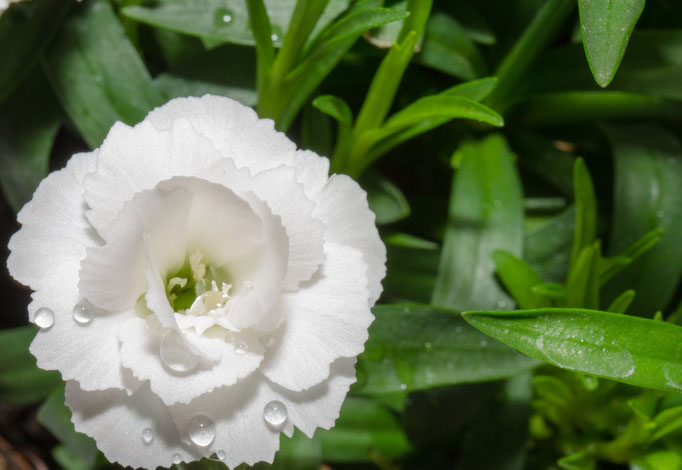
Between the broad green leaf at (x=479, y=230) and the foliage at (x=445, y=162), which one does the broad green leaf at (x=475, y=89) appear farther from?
the broad green leaf at (x=479, y=230)

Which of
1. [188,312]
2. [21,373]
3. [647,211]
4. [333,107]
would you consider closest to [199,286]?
[188,312]

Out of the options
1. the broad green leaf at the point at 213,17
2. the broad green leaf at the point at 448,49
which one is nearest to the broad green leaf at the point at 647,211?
the broad green leaf at the point at 448,49

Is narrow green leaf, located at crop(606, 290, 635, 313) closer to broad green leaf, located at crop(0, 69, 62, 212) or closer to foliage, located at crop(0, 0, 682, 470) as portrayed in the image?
foliage, located at crop(0, 0, 682, 470)

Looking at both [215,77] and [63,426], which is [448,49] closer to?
[215,77]

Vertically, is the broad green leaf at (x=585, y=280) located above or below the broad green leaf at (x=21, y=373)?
above

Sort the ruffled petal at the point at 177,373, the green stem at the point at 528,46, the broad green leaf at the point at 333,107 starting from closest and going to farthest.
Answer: the ruffled petal at the point at 177,373 < the broad green leaf at the point at 333,107 < the green stem at the point at 528,46

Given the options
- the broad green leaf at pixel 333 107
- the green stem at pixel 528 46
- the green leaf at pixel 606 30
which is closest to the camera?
the green leaf at pixel 606 30

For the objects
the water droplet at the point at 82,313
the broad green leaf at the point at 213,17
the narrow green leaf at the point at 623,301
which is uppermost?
the broad green leaf at the point at 213,17
